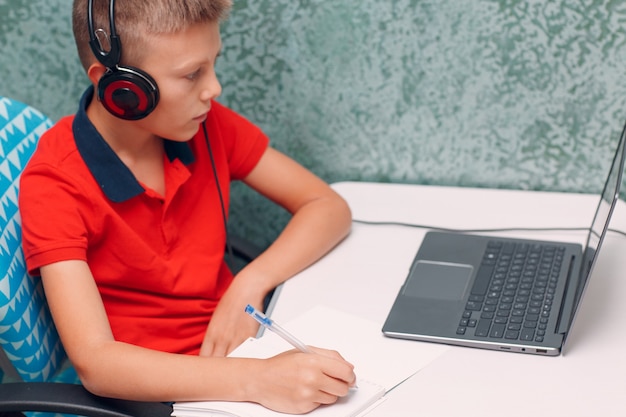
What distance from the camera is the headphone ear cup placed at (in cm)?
103

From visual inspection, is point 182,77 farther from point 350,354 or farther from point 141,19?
point 350,354

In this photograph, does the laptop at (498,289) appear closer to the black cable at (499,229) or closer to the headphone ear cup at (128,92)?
the black cable at (499,229)

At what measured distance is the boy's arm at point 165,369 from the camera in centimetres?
90

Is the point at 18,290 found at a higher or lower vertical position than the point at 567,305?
lower

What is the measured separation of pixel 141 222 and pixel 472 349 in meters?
0.49

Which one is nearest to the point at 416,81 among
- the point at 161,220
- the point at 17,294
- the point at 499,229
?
the point at 499,229

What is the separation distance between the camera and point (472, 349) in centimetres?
101

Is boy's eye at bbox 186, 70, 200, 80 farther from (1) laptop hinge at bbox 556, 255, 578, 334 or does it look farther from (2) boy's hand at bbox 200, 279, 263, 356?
(1) laptop hinge at bbox 556, 255, 578, 334

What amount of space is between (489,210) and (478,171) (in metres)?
0.10

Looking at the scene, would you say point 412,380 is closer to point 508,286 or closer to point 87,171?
point 508,286

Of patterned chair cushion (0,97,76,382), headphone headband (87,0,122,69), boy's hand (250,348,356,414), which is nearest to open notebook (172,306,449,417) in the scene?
boy's hand (250,348,356,414)

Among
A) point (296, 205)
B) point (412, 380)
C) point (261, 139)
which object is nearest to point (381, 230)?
point (296, 205)

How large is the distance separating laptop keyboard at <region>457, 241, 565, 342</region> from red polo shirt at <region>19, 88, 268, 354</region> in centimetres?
40

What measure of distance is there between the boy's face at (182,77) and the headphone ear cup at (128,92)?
0.14ft
